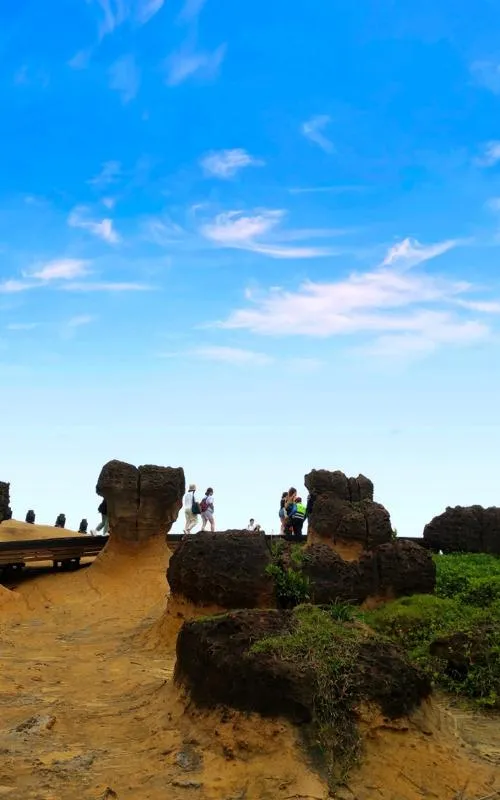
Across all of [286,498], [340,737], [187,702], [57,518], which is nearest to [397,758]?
[340,737]

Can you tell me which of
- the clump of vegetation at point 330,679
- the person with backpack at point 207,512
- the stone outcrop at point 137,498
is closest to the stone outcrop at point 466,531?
the person with backpack at point 207,512

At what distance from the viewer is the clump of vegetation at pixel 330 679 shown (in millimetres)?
5258

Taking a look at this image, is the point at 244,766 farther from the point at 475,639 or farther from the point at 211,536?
the point at 211,536

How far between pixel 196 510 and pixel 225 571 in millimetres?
9418

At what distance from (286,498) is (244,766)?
17.3 meters

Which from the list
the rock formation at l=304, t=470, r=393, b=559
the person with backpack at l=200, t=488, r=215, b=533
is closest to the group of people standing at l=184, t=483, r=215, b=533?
the person with backpack at l=200, t=488, r=215, b=533

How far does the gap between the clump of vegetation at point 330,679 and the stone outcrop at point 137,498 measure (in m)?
11.0

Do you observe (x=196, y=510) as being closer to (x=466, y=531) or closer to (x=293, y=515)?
(x=293, y=515)

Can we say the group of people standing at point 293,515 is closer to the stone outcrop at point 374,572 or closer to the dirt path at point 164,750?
the stone outcrop at point 374,572

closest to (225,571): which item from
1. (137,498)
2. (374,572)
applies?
(374,572)

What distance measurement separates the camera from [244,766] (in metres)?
5.19

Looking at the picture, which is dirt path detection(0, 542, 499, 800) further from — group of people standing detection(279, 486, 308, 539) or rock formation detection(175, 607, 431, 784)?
group of people standing detection(279, 486, 308, 539)

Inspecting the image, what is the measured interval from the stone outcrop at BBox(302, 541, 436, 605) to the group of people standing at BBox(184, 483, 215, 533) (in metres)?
7.92

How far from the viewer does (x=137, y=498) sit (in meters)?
17.1
